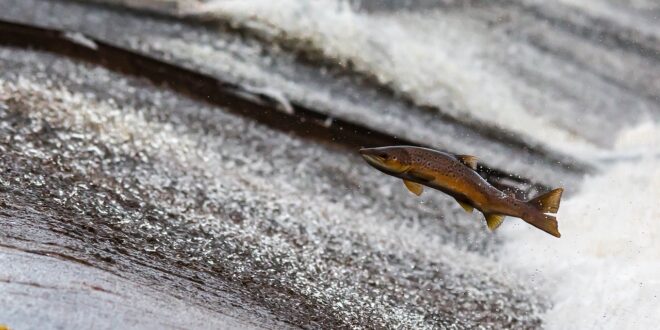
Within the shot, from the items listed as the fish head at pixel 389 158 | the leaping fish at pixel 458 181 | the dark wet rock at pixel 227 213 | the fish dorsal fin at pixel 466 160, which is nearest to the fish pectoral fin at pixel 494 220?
the leaping fish at pixel 458 181

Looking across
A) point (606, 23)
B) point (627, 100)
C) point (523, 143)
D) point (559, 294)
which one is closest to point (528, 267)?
point (559, 294)

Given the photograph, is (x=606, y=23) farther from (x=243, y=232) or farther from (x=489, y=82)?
(x=243, y=232)

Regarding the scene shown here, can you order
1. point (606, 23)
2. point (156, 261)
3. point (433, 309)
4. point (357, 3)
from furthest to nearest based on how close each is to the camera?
point (606, 23), point (357, 3), point (433, 309), point (156, 261)

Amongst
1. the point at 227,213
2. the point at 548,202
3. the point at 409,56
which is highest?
the point at 548,202

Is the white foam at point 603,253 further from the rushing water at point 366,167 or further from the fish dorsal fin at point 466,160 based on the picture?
the fish dorsal fin at point 466,160

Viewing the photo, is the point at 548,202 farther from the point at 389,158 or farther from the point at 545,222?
the point at 389,158

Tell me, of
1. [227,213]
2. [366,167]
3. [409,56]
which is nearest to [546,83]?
[409,56]

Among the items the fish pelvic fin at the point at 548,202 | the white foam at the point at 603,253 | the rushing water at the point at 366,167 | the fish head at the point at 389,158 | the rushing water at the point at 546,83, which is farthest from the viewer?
the rushing water at the point at 546,83
